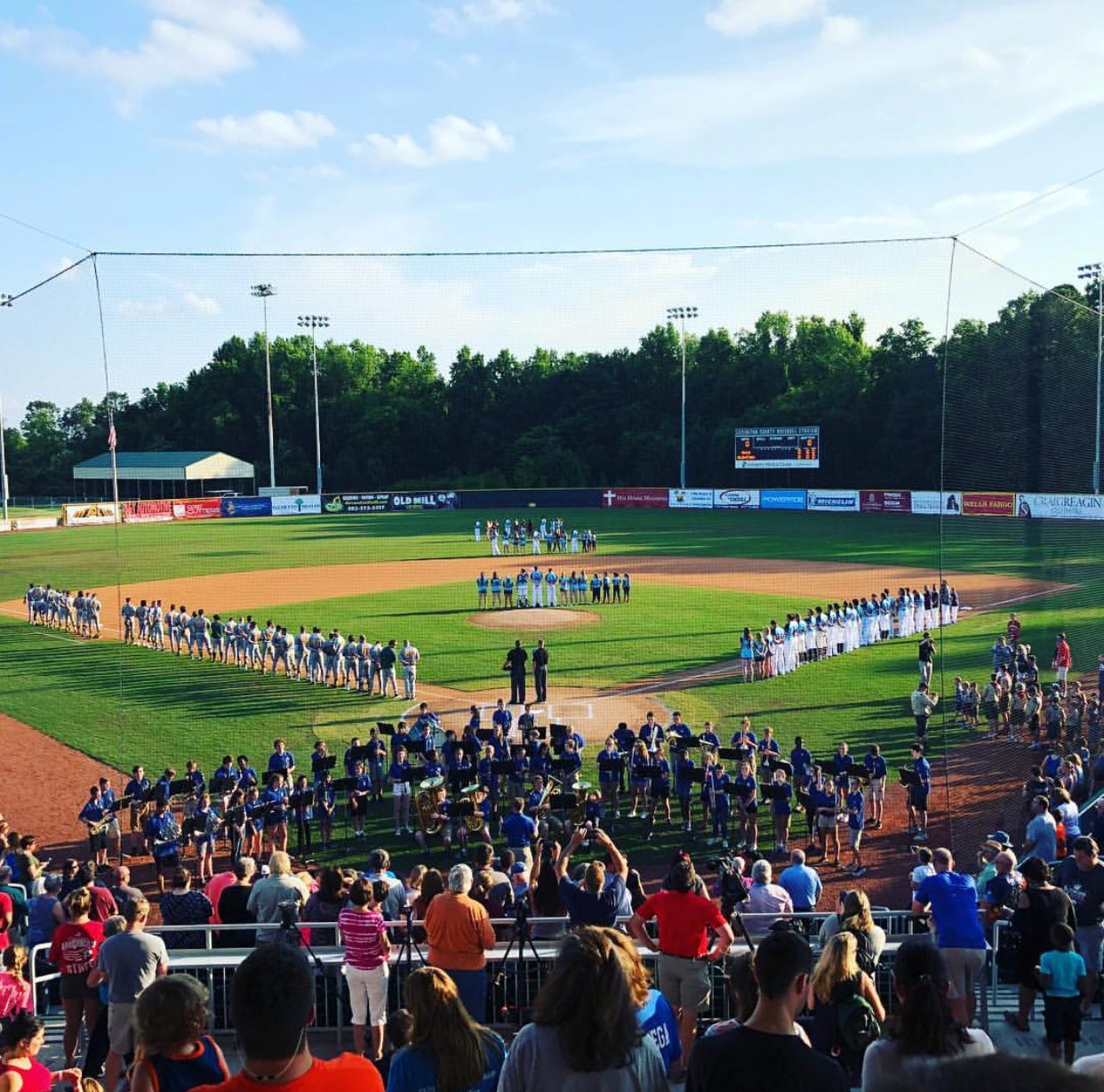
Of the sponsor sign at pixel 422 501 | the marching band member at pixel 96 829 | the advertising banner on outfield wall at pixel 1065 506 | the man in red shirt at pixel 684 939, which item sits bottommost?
the marching band member at pixel 96 829

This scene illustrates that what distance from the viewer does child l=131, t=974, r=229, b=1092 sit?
3811mm

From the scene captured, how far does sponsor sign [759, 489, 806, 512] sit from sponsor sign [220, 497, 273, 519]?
26.1m

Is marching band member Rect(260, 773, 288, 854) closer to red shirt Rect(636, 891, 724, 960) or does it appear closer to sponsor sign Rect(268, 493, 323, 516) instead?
red shirt Rect(636, 891, 724, 960)

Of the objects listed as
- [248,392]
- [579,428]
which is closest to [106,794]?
[248,392]

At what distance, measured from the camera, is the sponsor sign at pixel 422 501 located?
1875 inches

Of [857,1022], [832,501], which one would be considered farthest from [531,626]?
[832,501]

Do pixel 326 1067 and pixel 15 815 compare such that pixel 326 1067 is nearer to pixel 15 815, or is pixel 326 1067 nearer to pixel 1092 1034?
pixel 1092 1034

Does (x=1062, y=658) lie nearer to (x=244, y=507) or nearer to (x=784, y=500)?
(x=784, y=500)

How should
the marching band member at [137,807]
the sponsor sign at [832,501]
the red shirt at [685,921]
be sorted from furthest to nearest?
the sponsor sign at [832,501], the marching band member at [137,807], the red shirt at [685,921]

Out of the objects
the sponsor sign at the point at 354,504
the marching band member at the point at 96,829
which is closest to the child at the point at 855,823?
the marching band member at the point at 96,829

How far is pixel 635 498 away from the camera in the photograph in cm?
6391

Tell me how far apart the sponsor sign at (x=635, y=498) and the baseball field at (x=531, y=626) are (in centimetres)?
845

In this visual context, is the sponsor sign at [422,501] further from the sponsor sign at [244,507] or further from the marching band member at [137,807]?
the marching band member at [137,807]

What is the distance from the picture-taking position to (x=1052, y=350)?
55.3ft
